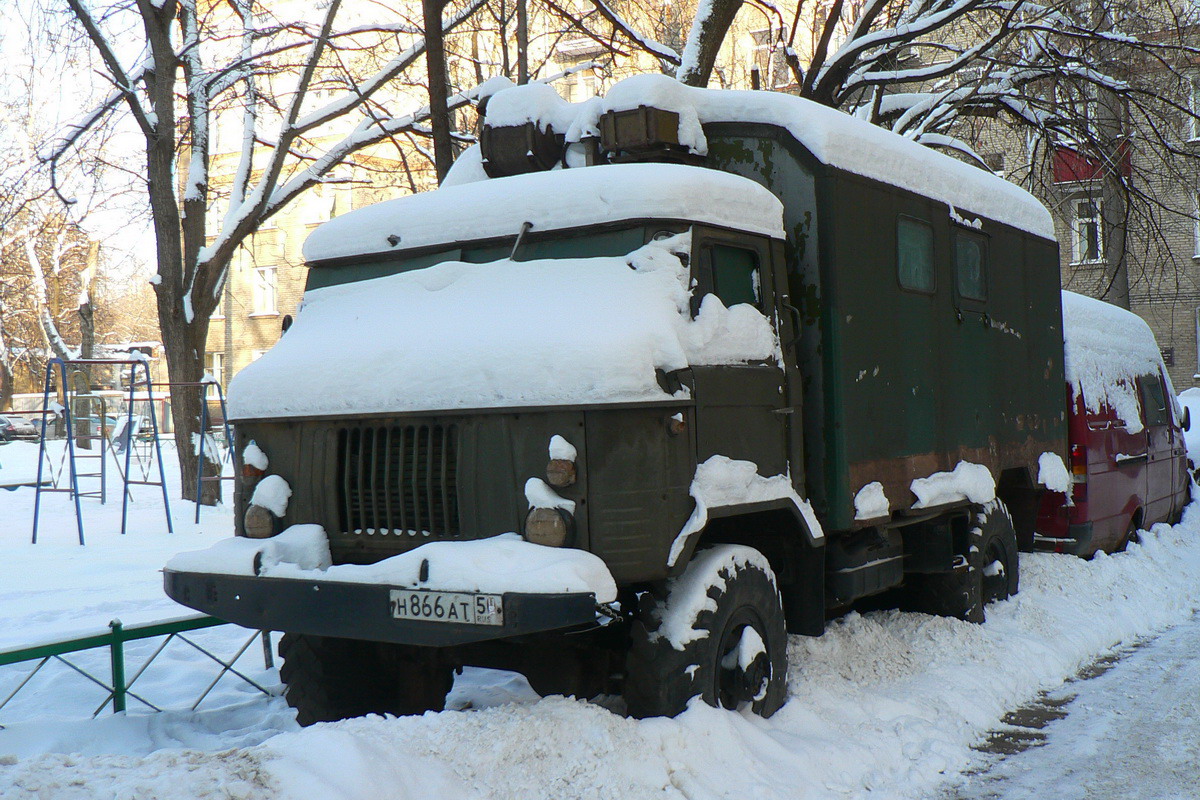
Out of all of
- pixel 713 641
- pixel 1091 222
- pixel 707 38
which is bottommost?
pixel 713 641

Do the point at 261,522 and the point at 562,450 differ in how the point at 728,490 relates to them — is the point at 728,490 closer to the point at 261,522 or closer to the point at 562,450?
the point at 562,450

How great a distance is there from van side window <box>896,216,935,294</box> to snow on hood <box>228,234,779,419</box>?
1.47 metres

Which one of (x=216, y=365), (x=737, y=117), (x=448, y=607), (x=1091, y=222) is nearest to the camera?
(x=448, y=607)

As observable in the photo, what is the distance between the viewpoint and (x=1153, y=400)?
10.9m

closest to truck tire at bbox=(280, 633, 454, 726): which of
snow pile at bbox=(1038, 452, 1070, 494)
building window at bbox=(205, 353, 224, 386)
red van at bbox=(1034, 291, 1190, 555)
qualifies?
snow pile at bbox=(1038, 452, 1070, 494)

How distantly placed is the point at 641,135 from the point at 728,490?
1.76m

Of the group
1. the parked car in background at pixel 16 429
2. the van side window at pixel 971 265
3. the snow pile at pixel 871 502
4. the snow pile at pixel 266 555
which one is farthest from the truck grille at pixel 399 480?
the parked car in background at pixel 16 429

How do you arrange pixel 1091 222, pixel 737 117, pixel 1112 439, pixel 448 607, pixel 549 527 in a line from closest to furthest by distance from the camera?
pixel 448 607 < pixel 549 527 < pixel 737 117 < pixel 1112 439 < pixel 1091 222

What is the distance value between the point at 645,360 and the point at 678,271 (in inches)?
24.7

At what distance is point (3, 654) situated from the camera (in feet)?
16.7

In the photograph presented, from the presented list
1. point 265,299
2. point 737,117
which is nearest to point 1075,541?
point 737,117

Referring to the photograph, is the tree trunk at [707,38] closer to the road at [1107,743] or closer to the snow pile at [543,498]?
the road at [1107,743]

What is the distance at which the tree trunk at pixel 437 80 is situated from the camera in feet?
31.5

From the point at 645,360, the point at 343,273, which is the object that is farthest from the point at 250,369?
the point at 645,360
